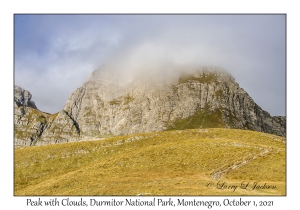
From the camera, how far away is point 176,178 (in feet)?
130

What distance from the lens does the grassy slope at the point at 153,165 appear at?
36.0m

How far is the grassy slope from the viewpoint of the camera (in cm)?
3597

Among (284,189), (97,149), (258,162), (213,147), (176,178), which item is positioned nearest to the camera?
(284,189)

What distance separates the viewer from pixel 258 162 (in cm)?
4253

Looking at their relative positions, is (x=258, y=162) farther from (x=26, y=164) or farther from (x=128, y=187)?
(x=26, y=164)

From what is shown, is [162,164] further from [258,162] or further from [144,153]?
[258,162]

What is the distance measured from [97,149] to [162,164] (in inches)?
809

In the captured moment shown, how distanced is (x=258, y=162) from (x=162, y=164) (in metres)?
16.8

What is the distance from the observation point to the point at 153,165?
4691 centimetres
